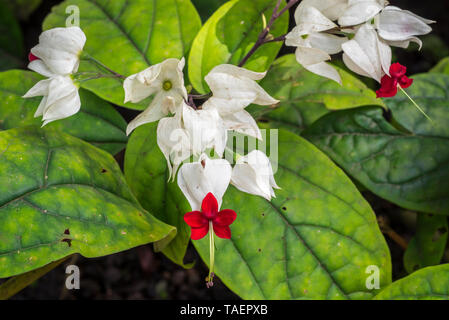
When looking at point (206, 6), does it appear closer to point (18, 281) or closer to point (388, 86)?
point (388, 86)

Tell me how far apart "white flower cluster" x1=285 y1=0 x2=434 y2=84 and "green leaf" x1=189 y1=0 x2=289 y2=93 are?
16 cm

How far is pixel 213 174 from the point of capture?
0.58 metres

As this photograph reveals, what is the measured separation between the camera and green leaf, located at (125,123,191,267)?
77cm

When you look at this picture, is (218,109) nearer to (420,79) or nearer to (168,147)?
(168,147)

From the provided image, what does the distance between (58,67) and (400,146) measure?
608mm

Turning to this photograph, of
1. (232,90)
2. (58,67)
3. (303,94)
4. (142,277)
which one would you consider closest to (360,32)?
(232,90)

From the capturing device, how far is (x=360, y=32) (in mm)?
623

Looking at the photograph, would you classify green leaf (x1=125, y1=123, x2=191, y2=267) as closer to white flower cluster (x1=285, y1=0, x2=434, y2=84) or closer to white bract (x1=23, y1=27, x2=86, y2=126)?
white bract (x1=23, y1=27, x2=86, y2=126)

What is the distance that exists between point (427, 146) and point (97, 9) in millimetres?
660

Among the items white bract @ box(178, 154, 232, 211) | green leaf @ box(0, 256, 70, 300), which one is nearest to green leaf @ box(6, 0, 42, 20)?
green leaf @ box(0, 256, 70, 300)

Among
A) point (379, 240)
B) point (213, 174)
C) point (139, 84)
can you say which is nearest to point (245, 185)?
point (213, 174)

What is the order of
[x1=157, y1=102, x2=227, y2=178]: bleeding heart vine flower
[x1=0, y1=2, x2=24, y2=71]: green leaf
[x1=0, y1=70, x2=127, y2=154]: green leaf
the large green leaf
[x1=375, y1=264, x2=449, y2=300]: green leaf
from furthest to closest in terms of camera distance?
1. [x1=0, y1=2, x2=24, y2=71]: green leaf
2. the large green leaf
3. [x1=0, y1=70, x2=127, y2=154]: green leaf
4. [x1=375, y1=264, x2=449, y2=300]: green leaf
5. [x1=157, y1=102, x2=227, y2=178]: bleeding heart vine flower

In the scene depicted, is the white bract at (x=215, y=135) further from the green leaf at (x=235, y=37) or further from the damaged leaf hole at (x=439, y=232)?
the damaged leaf hole at (x=439, y=232)

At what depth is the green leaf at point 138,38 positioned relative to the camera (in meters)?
0.86
